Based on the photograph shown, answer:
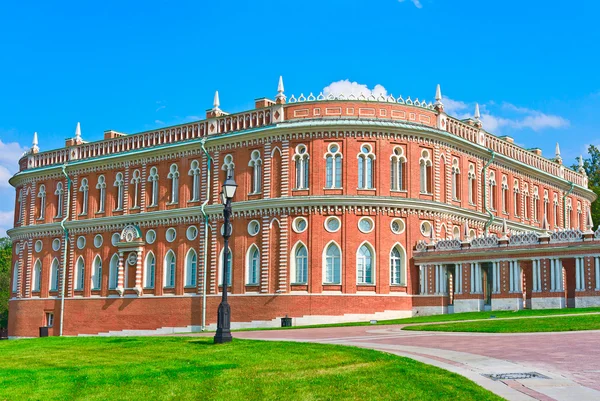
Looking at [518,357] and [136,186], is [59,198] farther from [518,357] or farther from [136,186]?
[518,357]

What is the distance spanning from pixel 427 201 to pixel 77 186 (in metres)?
30.5

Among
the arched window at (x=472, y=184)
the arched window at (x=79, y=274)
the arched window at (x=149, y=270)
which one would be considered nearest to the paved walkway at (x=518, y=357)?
the arched window at (x=472, y=184)

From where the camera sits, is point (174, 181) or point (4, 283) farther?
point (4, 283)

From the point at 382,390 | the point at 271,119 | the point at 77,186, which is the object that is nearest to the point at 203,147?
the point at 271,119

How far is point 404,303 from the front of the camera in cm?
5016

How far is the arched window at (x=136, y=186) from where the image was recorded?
61.0m

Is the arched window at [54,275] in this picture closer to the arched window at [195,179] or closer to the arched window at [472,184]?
the arched window at [195,179]

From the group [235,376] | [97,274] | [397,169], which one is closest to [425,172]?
[397,169]

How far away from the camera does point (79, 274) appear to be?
64.1 meters

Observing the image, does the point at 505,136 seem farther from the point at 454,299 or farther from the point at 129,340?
the point at 129,340

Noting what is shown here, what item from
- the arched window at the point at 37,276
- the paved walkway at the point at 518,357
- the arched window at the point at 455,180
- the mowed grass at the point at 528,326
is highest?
the arched window at the point at 455,180

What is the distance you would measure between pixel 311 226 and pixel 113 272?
1945cm

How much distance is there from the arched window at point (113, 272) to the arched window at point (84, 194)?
18.5ft

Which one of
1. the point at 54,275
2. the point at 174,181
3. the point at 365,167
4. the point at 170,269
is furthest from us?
the point at 54,275
